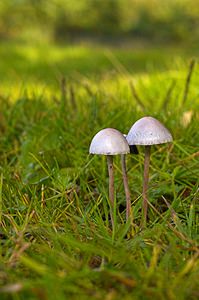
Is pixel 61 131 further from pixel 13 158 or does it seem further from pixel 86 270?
pixel 86 270

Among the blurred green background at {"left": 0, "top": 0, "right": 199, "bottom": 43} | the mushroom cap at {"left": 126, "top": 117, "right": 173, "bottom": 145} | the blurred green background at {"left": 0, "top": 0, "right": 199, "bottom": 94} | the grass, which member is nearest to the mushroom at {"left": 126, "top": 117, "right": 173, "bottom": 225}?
the mushroom cap at {"left": 126, "top": 117, "right": 173, "bottom": 145}

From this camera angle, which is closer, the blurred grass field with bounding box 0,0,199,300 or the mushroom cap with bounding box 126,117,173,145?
the blurred grass field with bounding box 0,0,199,300

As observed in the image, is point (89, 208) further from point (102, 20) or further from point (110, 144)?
point (102, 20)

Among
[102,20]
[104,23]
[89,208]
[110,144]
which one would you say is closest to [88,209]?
[89,208]

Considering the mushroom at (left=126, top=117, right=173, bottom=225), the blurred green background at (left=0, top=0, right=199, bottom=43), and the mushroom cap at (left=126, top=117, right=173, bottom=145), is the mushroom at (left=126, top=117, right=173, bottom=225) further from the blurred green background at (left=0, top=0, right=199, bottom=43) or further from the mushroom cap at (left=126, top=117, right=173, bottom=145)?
the blurred green background at (left=0, top=0, right=199, bottom=43)

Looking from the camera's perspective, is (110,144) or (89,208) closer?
(110,144)

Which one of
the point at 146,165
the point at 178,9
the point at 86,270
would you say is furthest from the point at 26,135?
the point at 178,9
